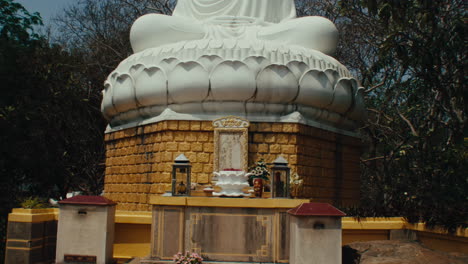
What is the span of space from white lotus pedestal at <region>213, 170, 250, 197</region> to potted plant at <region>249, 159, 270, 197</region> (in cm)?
47

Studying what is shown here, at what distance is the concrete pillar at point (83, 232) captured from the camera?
25.7ft

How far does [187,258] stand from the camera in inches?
275

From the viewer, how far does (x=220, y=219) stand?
7461mm

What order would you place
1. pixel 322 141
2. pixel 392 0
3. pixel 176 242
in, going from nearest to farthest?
pixel 176 242 → pixel 392 0 → pixel 322 141

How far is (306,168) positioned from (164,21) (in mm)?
4859

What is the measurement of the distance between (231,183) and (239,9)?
6793 mm

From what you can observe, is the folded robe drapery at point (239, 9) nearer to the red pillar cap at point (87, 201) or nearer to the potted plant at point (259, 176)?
the potted plant at point (259, 176)

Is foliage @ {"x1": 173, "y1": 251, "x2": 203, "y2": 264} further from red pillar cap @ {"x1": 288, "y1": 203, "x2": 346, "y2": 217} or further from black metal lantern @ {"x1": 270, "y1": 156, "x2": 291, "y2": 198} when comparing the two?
black metal lantern @ {"x1": 270, "y1": 156, "x2": 291, "y2": 198}

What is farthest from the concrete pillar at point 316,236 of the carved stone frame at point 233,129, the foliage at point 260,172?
the carved stone frame at point 233,129

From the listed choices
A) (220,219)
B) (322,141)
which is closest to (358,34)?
(322,141)

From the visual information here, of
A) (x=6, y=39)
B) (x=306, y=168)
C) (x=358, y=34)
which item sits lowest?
(x=306, y=168)

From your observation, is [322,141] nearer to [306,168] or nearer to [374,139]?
[306,168]

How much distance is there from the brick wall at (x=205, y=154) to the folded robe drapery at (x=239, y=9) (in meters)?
3.78

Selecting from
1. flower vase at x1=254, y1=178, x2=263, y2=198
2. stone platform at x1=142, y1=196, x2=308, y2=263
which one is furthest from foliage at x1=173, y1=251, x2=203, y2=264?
flower vase at x1=254, y1=178, x2=263, y2=198
